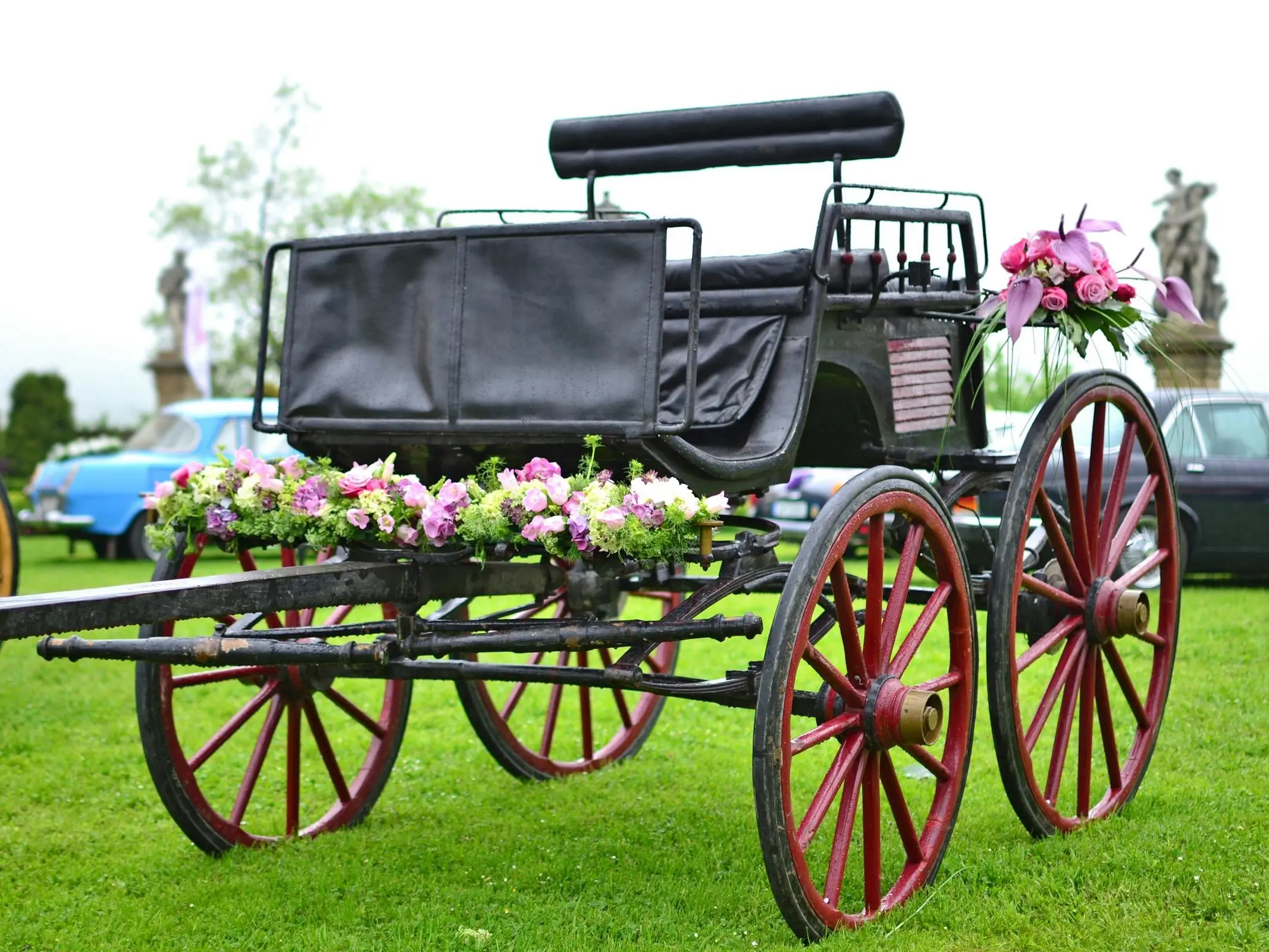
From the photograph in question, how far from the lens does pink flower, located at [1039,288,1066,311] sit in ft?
13.6

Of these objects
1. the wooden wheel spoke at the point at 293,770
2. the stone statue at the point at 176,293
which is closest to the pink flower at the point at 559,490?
the wooden wheel spoke at the point at 293,770

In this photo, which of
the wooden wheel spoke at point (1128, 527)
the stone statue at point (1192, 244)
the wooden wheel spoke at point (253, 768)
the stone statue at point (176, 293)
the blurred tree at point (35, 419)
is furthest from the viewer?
the stone statue at point (176, 293)

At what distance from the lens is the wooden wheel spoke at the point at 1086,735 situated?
174 inches

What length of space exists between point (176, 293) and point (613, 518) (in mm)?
28160

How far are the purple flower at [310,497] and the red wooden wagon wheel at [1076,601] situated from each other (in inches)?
72.7

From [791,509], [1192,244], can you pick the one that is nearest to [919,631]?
[791,509]

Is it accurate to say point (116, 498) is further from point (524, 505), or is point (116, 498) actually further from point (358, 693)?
point (524, 505)

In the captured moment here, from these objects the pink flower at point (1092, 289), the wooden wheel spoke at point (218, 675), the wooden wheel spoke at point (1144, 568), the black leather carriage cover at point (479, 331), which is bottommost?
the wooden wheel spoke at point (218, 675)

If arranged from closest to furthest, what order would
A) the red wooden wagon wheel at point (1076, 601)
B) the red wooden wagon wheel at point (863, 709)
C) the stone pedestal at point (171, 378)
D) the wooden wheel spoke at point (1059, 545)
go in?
the red wooden wagon wheel at point (863, 709), the red wooden wagon wheel at point (1076, 601), the wooden wheel spoke at point (1059, 545), the stone pedestal at point (171, 378)

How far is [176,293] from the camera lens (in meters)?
29.6

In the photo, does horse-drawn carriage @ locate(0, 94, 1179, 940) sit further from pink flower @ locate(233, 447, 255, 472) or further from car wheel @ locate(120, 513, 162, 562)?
car wheel @ locate(120, 513, 162, 562)

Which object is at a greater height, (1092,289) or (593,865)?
(1092,289)

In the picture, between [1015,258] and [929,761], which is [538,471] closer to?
[929,761]

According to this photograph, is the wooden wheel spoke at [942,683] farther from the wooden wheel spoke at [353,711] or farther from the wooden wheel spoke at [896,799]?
the wooden wheel spoke at [353,711]
